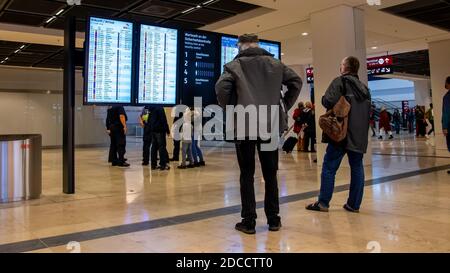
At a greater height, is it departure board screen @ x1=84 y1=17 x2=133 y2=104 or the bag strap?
departure board screen @ x1=84 y1=17 x2=133 y2=104

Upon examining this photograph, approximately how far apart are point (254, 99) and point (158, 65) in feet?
9.38

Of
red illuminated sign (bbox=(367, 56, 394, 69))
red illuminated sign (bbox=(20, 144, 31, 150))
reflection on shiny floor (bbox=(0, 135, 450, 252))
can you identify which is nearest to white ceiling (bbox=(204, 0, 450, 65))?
red illuminated sign (bbox=(367, 56, 394, 69))

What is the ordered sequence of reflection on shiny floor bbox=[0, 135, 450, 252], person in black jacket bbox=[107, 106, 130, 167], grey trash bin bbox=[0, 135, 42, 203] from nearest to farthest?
reflection on shiny floor bbox=[0, 135, 450, 252] < grey trash bin bbox=[0, 135, 42, 203] < person in black jacket bbox=[107, 106, 130, 167]

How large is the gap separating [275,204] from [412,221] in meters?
1.31

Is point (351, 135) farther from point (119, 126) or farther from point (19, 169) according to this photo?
point (119, 126)

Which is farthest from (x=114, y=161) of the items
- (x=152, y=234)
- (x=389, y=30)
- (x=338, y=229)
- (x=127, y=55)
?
(x=389, y=30)

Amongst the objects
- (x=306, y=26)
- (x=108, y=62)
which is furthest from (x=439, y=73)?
(x=108, y=62)

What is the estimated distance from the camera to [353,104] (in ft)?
13.0

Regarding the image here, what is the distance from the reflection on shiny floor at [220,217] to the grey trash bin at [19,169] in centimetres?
27

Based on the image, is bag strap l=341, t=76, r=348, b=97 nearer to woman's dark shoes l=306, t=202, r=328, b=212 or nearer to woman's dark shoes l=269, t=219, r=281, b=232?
woman's dark shoes l=306, t=202, r=328, b=212

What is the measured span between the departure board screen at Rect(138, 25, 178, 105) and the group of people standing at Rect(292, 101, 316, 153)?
685cm

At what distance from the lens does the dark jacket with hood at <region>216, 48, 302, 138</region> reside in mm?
3195

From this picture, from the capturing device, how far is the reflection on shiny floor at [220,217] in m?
2.97

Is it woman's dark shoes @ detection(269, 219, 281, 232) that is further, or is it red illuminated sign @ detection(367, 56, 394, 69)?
red illuminated sign @ detection(367, 56, 394, 69)
